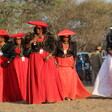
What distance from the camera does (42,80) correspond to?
9.91 meters

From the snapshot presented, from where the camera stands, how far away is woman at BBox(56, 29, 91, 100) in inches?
429

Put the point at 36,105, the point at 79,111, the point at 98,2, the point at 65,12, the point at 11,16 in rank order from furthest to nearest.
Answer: the point at 98,2 → the point at 65,12 → the point at 11,16 → the point at 36,105 → the point at 79,111

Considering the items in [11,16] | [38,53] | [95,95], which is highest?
[11,16]

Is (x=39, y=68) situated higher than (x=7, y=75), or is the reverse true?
(x=39, y=68)

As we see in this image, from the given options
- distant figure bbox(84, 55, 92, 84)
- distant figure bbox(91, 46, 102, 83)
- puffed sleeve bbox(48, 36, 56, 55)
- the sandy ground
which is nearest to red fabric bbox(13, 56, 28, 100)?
the sandy ground

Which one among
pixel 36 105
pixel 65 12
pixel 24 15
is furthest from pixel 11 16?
pixel 36 105

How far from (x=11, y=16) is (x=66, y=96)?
17.1 meters

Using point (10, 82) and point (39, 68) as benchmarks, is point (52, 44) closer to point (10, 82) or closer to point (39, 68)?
point (39, 68)

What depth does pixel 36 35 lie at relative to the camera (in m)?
10.2

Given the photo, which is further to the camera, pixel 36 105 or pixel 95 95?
pixel 95 95

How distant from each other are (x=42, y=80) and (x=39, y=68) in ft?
0.98

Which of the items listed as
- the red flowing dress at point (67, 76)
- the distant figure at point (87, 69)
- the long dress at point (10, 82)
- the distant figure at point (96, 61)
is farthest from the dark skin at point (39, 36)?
the distant figure at point (87, 69)

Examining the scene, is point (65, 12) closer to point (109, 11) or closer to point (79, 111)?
point (109, 11)

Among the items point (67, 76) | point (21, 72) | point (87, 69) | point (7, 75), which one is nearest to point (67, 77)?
point (67, 76)
